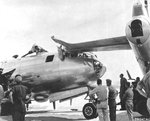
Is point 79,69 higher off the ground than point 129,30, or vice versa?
point 129,30

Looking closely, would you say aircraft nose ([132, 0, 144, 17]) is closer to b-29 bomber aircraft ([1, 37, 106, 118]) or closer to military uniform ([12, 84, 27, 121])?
military uniform ([12, 84, 27, 121])

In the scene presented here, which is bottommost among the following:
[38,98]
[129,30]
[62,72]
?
[38,98]

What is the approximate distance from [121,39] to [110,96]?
2664mm

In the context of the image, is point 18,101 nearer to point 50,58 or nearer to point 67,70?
point 67,70

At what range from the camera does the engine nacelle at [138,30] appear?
358 inches

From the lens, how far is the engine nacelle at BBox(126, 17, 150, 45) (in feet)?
29.8

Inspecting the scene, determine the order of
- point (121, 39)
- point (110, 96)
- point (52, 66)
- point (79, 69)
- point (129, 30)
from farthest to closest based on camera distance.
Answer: point (52, 66)
point (79, 69)
point (121, 39)
point (110, 96)
point (129, 30)

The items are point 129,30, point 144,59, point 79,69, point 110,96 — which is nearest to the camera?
point 129,30

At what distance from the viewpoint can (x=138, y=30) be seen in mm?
9133

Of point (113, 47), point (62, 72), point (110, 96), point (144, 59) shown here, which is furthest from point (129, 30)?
point (62, 72)

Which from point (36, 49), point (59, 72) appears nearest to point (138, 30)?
point (59, 72)

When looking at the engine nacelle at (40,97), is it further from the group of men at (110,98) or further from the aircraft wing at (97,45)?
the group of men at (110,98)

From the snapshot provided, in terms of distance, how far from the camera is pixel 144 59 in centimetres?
1026

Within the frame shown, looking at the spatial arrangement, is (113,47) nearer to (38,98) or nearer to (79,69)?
(79,69)
